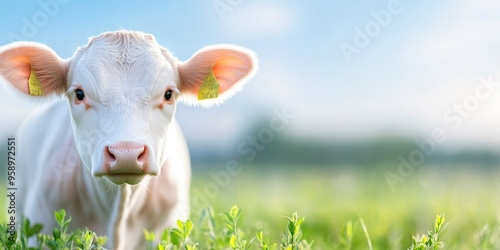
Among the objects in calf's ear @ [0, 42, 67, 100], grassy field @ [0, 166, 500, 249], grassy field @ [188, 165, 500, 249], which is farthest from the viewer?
grassy field @ [188, 165, 500, 249]

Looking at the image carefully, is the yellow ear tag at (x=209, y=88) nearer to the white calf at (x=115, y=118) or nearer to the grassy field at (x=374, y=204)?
the white calf at (x=115, y=118)

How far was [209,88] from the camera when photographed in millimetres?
4281

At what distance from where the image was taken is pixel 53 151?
14.4 feet

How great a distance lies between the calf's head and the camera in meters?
3.40

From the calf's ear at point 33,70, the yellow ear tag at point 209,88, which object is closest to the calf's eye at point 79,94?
the calf's ear at point 33,70

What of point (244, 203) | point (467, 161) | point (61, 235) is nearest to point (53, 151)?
point (61, 235)

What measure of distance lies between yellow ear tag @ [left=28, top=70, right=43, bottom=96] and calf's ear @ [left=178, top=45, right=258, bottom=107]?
0.81 m

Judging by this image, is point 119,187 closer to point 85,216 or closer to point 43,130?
point 85,216

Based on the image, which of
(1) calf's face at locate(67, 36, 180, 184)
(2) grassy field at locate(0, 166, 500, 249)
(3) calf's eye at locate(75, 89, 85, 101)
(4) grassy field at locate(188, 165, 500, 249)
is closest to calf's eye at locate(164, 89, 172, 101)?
(1) calf's face at locate(67, 36, 180, 184)

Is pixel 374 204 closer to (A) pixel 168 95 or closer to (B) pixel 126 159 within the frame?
(A) pixel 168 95

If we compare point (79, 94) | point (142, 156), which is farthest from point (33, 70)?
point (142, 156)

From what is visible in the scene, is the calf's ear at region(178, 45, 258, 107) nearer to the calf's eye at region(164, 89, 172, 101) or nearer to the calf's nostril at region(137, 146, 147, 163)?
the calf's eye at region(164, 89, 172, 101)

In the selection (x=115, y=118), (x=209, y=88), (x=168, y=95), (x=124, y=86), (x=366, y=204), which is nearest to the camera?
(x=115, y=118)

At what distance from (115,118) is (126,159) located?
1.13ft
